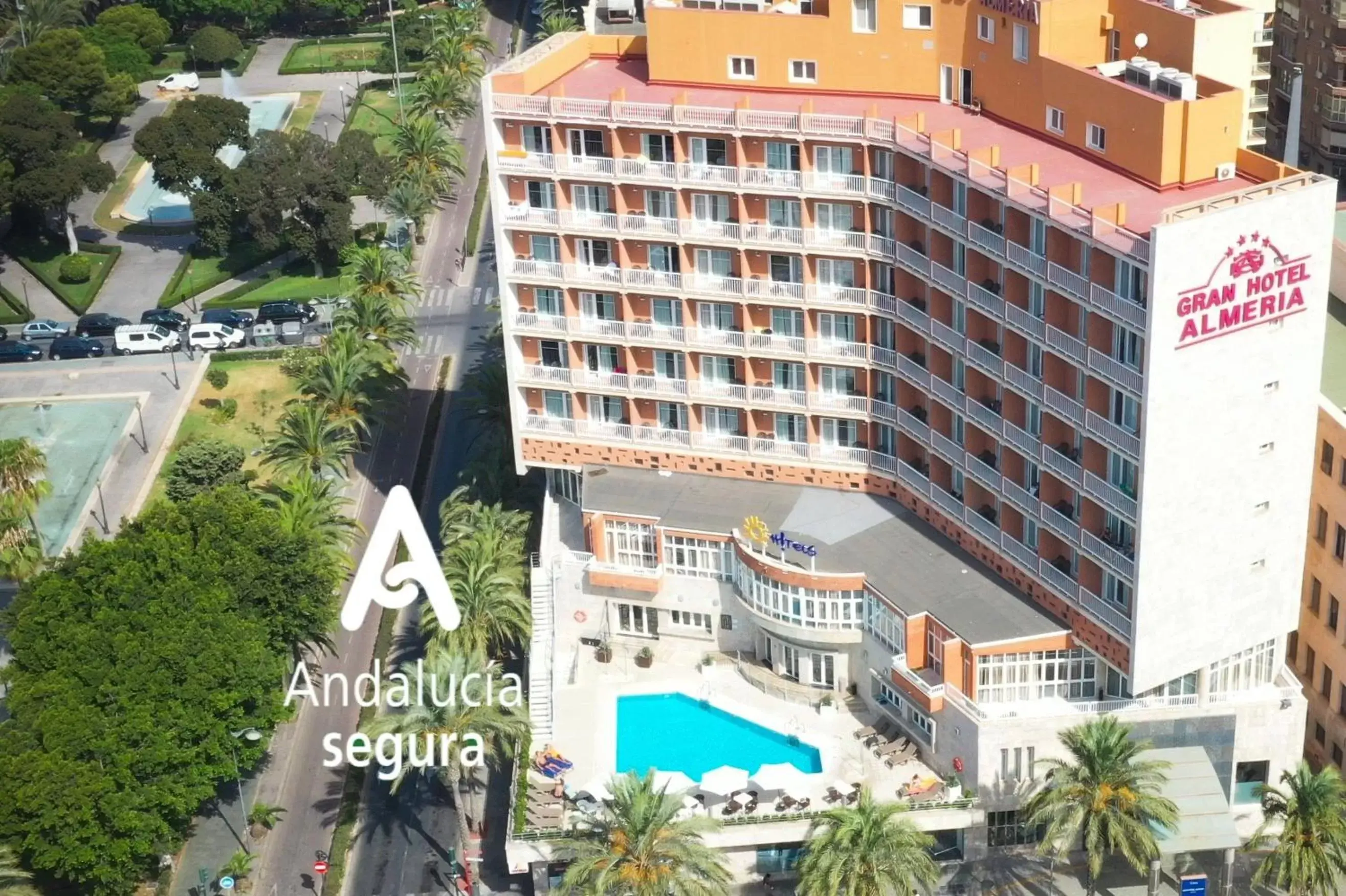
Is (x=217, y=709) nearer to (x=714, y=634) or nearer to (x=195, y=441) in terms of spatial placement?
(x=714, y=634)

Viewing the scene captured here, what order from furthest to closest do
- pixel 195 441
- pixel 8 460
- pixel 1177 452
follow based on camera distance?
pixel 195 441 < pixel 8 460 < pixel 1177 452

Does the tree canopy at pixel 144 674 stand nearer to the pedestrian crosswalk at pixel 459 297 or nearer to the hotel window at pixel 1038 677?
the hotel window at pixel 1038 677

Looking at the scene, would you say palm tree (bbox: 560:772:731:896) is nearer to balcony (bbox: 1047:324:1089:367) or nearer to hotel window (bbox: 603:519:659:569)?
hotel window (bbox: 603:519:659:569)

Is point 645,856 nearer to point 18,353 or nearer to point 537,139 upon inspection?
point 537,139

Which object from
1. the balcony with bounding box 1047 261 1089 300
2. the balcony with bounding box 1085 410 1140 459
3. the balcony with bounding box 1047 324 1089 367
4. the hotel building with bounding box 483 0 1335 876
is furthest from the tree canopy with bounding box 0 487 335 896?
the balcony with bounding box 1047 261 1089 300

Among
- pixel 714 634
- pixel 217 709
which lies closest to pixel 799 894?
pixel 714 634

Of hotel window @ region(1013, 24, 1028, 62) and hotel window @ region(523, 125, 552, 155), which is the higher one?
hotel window @ region(1013, 24, 1028, 62)
